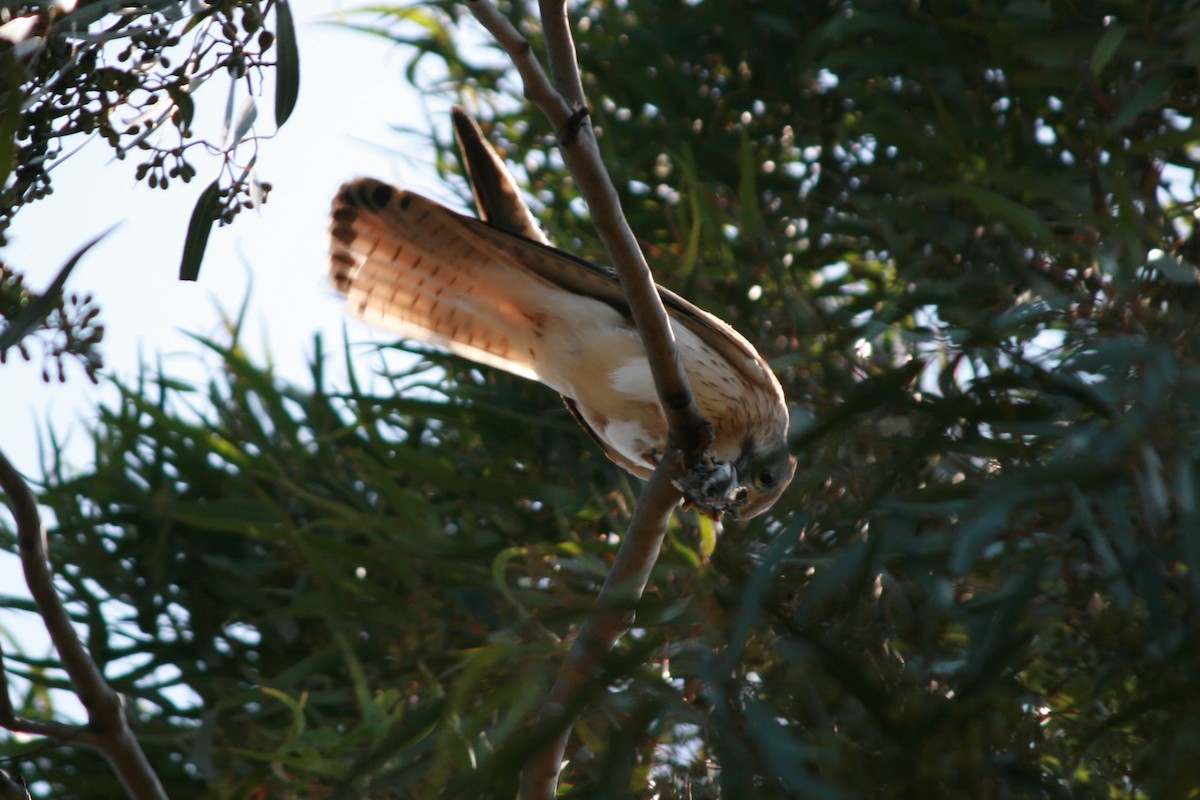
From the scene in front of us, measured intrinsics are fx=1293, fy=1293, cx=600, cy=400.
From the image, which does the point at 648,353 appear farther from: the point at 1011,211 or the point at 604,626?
the point at 1011,211

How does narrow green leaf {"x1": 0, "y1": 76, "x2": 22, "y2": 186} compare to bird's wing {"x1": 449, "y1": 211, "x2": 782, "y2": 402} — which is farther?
bird's wing {"x1": 449, "y1": 211, "x2": 782, "y2": 402}

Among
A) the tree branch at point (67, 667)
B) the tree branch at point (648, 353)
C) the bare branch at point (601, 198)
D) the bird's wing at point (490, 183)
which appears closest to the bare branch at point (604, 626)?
the tree branch at point (648, 353)

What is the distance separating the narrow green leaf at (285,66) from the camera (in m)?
1.67

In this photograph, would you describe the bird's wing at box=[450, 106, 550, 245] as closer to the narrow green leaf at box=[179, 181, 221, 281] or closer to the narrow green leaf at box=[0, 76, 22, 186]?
the narrow green leaf at box=[179, 181, 221, 281]

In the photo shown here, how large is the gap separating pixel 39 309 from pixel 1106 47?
2.06 metres

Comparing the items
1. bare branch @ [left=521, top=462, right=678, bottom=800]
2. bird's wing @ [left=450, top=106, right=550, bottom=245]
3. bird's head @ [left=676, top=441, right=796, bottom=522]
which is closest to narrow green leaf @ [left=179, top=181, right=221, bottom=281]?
bare branch @ [left=521, top=462, right=678, bottom=800]

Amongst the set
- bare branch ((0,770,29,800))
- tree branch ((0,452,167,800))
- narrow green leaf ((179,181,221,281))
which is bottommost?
bare branch ((0,770,29,800))

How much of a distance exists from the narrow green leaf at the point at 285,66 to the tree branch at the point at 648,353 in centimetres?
25

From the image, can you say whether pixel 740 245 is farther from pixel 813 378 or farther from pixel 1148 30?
pixel 1148 30

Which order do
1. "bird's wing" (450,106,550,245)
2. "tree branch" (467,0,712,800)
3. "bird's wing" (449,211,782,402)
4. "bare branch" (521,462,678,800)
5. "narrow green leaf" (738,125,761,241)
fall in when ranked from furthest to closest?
"narrow green leaf" (738,125,761,241) → "bird's wing" (450,106,550,245) → "bird's wing" (449,211,782,402) → "tree branch" (467,0,712,800) → "bare branch" (521,462,678,800)

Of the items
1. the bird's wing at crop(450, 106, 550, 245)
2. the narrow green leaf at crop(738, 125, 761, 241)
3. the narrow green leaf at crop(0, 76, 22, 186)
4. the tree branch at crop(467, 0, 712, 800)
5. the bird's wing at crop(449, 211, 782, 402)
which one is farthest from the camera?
the narrow green leaf at crop(738, 125, 761, 241)

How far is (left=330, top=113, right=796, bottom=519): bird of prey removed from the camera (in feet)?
8.73

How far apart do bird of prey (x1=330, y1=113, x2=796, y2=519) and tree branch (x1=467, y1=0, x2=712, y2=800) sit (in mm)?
444

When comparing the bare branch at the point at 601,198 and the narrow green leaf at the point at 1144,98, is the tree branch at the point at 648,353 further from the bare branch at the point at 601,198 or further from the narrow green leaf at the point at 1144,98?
the narrow green leaf at the point at 1144,98
